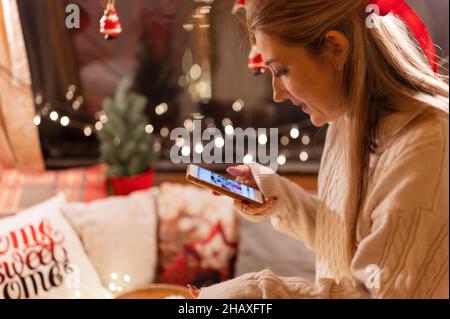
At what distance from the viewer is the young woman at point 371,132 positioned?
26.7 inches

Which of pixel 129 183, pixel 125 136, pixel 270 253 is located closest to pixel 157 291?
pixel 270 253

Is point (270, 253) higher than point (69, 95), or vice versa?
point (69, 95)

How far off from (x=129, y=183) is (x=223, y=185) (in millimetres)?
1311

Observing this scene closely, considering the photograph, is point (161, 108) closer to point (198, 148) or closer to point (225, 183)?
point (198, 148)

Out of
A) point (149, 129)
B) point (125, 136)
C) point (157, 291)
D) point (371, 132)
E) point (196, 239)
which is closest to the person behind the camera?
point (371, 132)

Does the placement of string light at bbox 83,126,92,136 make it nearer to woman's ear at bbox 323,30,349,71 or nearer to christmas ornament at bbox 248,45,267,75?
christmas ornament at bbox 248,45,267,75

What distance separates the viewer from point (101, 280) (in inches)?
65.3

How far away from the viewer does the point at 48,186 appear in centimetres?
212

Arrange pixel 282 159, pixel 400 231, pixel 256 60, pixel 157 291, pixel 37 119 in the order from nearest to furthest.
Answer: pixel 400 231 → pixel 256 60 → pixel 157 291 → pixel 37 119 → pixel 282 159

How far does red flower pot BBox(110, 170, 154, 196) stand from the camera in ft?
7.12

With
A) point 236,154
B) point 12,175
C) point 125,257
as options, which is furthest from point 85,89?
point 236,154

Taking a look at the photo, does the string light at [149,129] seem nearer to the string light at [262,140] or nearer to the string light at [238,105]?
the string light at [238,105]

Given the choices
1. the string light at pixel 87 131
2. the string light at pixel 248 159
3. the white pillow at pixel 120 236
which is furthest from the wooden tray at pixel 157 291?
the string light at pixel 87 131

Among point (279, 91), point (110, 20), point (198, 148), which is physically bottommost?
point (198, 148)
